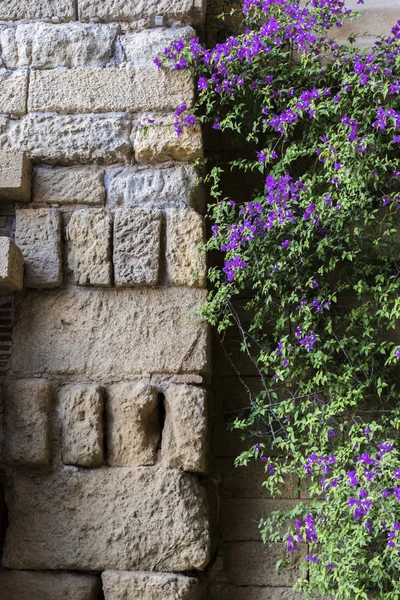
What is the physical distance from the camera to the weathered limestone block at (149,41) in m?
3.36

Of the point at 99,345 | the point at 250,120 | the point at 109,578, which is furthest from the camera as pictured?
the point at 250,120

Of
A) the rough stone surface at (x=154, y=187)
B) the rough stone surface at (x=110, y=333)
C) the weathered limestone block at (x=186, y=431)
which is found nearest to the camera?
the weathered limestone block at (x=186, y=431)

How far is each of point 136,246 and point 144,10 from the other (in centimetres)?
110

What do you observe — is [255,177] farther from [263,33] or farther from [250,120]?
[263,33]

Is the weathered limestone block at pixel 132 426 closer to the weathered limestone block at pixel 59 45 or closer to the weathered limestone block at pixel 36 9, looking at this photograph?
the weathered limestone block at pixel 59 45

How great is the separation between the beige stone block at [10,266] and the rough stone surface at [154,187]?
1.51 feet

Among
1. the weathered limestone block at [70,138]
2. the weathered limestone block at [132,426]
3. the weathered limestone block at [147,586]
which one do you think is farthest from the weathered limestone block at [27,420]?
the weathered limestone block at [70,138]

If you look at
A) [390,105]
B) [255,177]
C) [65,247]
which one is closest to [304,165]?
[255,177]

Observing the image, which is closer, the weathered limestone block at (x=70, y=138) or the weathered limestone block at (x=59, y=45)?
the weathered limestone block at (x=70, y=138)

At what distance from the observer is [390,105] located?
3.17 meters

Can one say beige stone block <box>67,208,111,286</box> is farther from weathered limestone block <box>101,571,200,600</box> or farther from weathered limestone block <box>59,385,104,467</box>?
weathered limestone block <box>101,571,200,600</box>

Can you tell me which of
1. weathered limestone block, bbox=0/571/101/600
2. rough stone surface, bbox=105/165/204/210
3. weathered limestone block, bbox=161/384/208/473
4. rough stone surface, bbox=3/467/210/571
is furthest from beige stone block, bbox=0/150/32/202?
weathered limestone block, bbox=0/571/101/600

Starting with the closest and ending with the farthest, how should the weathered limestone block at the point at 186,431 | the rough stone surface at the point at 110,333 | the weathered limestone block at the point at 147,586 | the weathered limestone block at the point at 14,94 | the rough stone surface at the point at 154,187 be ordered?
the weathered limestone block at the point at 147,586 < the weathered limestone block at the point at 186,431 < the rough stone surface at the point at 110,333 < the rough stone surface at the point at 154,187 < the weathered limestone block at the point at 14,94

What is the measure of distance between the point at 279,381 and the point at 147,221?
883 mm
